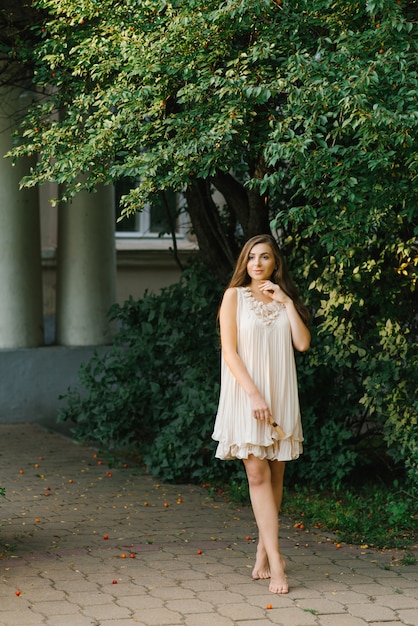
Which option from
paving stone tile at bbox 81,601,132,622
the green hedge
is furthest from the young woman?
the green hedge

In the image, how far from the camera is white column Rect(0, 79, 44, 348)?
11.3m

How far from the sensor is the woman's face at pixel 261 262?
18.9ft

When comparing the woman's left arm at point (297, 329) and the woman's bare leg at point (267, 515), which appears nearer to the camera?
the woman's bare leg at point (267, 515)

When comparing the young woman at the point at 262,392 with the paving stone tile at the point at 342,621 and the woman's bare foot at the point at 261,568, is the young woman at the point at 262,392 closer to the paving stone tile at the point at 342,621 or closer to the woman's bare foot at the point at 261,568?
the woman's bare foot at the point at 261,568

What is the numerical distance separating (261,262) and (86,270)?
6263 millimetres

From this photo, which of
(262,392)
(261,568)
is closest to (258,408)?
(262,392)

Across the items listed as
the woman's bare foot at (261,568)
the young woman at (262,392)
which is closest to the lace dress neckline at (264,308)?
the young woman at (262,392)

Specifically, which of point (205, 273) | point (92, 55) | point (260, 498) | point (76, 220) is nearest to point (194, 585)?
point (260, 498)

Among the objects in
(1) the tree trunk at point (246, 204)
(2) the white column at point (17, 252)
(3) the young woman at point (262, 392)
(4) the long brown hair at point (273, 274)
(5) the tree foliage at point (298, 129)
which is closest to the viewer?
(5) the tree foliage at point (298, 129)

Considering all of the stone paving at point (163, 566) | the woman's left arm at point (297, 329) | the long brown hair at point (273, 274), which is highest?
the long brown hair at point (273, 274)

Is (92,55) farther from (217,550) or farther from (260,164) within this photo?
(217,550)

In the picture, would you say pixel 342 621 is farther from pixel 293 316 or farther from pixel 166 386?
pixel 166 386

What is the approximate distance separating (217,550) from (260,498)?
1051mm

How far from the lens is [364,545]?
672 cm
